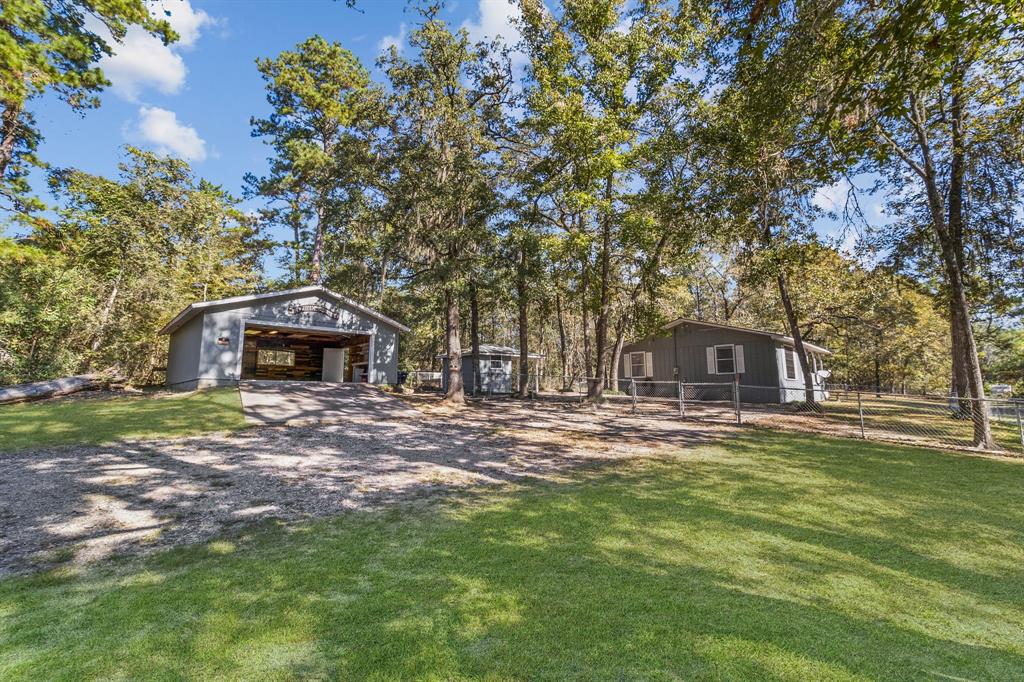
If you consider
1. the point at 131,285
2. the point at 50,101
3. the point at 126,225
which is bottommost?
the point at 131,285

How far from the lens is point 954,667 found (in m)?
2.18

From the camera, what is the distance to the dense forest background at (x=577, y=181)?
22.1ft

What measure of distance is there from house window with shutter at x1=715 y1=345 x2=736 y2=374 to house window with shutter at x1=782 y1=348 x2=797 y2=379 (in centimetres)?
212

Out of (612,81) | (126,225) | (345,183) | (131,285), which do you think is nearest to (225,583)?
(345,183)

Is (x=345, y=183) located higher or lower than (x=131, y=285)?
higher

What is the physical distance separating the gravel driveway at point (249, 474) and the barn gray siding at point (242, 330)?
7.11m

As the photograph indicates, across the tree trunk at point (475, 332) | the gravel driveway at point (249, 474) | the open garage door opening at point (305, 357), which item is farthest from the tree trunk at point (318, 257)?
the gravel driveway at point (249, 474)

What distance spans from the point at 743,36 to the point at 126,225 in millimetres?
24489

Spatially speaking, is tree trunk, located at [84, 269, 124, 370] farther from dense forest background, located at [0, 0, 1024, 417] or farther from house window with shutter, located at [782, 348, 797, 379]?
house window with shutter, located at [782, 348, 797, 379]

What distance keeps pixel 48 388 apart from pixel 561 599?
19.4 m

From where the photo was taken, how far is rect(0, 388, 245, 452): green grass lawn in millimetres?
8414

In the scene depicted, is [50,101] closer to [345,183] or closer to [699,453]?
[345,183]

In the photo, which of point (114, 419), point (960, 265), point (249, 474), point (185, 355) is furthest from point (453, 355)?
point (960, 265)

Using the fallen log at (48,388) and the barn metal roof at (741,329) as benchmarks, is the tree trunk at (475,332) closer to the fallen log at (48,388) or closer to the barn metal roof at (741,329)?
the barn metal roof at (741,329)
